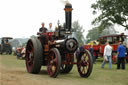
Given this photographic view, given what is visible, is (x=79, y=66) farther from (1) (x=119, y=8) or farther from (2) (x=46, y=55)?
(1) (x=119, y=8)

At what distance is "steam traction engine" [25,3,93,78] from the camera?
27.2 feet

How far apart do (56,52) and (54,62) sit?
0.41 metres

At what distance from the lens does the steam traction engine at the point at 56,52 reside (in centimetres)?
828

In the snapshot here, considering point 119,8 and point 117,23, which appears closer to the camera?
point 119,8

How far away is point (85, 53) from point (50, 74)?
4.66ft

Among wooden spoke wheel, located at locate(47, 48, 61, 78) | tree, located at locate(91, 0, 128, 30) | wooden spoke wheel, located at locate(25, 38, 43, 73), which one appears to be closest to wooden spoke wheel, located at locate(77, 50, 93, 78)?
wooden spoke wheel, located at locate(47, 48, 61, 78)

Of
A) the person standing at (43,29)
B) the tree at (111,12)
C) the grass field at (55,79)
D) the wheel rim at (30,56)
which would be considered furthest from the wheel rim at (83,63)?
the tree at (111,12)

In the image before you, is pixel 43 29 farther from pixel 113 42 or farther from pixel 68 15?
pixel 113 42

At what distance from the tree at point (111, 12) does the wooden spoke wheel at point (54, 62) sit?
1503cm

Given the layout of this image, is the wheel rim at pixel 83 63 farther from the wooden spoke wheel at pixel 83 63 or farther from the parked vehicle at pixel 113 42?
the parked vehicle at pixel 113 42

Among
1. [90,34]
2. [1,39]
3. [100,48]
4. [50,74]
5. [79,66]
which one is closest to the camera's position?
[50,74]

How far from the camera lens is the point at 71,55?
8.60 metres

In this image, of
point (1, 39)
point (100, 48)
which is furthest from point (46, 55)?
point (1, 39)

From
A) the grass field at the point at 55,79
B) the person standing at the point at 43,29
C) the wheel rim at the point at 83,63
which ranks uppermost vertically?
the person standing at the point at 43,29
